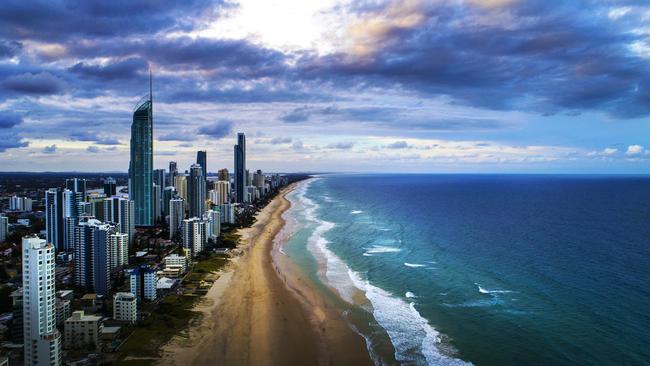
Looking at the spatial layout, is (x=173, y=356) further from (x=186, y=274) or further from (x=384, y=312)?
(x=186, y=274)

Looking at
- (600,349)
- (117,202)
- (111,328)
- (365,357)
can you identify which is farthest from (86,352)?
(117,202)

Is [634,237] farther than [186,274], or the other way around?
[634,237]

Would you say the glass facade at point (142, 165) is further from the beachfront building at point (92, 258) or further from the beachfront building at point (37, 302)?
the beachfront building at point (37, 302)

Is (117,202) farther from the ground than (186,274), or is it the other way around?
(117,202)

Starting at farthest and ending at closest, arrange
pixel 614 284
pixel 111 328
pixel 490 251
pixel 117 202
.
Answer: pixel 117 202 → pixel 490 251 → pixel 614 284 → pixel 111 328

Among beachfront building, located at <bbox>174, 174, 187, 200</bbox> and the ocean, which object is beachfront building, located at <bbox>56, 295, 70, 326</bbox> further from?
beachfront building, located at <bbox>174, 174, 187, 200</bbox>

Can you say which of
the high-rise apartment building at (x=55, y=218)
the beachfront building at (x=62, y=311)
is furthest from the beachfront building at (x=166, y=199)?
the beachfront building at (x=62, y=311)
